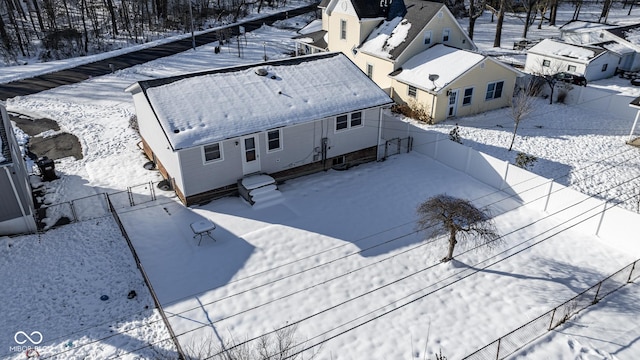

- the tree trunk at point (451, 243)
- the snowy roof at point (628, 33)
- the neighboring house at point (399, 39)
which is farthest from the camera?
the snowy roof at point (628, 33)

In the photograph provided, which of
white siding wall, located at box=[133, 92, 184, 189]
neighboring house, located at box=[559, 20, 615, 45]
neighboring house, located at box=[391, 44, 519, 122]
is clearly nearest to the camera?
white siding wall, located at box=[133, 92, 184, 189]

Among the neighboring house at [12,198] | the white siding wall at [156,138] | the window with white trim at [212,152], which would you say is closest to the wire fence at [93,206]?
the neighboring house at [12,198]

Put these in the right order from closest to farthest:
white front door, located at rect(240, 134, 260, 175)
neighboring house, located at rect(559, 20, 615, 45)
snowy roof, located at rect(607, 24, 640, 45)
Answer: white front door, located at rect(240, 134, 260, 175)
snowy roof, located at rect(607, 24, 640, 45)
neighboring house, located at rect(559, 20, 615, 45)

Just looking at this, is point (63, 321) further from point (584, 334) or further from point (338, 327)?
point (584, 334)

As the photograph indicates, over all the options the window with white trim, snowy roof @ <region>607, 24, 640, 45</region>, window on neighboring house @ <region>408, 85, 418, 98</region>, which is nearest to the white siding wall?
the window with white trim

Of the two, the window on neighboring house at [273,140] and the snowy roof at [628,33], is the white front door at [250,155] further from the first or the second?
the snowy roof at [628,33]

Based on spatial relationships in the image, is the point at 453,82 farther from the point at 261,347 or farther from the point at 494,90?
the point at 261,347

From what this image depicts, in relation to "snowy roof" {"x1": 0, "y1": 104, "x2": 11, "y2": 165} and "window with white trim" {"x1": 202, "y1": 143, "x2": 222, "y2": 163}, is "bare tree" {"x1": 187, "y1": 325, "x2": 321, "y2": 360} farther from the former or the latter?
"snowy roof" {"x1": 0, "y1": 104, "x2": 11, "y2": 165}

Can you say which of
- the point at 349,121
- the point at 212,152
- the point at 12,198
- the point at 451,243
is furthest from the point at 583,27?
the point at 12,198
